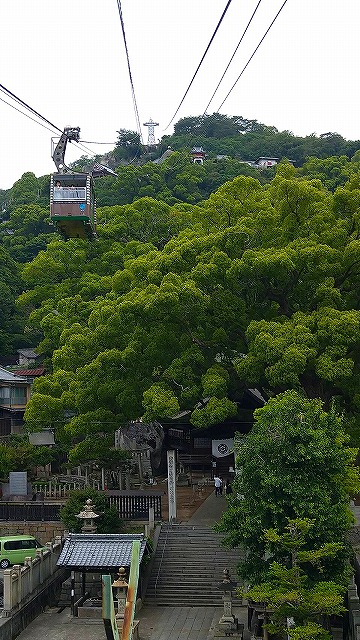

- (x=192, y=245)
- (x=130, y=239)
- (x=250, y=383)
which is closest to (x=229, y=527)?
(x=250, y=383)

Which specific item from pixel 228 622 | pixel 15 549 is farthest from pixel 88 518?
pixel 228 622

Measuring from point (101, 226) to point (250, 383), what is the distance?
69.1 ft

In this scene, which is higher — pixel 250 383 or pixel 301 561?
pixel 250 383

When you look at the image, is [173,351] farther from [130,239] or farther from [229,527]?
[130,239]

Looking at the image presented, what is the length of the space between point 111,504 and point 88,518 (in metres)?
2.51

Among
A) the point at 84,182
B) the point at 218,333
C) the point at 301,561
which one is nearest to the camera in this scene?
the point at 301,561

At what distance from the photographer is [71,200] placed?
22750 mm

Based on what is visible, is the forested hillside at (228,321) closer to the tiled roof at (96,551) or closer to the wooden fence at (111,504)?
the wooden fence at (111,504)

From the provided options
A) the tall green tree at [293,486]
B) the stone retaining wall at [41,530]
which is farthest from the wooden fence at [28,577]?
the tall green tree at [293,486]

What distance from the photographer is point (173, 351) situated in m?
25.9

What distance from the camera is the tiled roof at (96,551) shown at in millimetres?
18391

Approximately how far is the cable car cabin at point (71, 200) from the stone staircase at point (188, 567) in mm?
10942

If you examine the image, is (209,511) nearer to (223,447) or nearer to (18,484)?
(223,447)

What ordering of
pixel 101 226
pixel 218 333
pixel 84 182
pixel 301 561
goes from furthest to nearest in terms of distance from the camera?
pixel 101 226 < pixel 218 333 < pixel 84 182 < pixel 301 561
